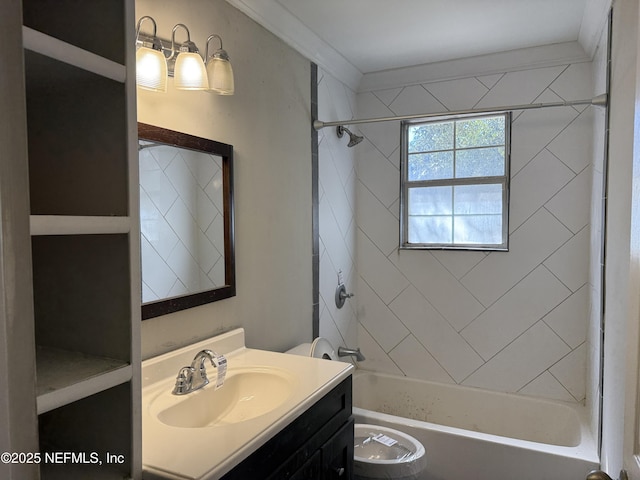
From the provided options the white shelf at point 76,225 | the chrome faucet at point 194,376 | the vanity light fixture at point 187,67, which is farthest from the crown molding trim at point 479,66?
the white shelf at point 76,225

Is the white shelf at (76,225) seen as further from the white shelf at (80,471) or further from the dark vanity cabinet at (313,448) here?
the dark vanity cabinet at (313,448)

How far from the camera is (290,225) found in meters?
2.28

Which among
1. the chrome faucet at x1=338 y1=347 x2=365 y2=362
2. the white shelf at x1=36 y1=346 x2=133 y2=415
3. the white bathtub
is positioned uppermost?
the white shelf at x1=36 y1=346 x2=133 y2=415

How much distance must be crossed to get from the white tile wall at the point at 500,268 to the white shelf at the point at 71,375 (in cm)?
236

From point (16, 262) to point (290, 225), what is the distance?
5.43ft

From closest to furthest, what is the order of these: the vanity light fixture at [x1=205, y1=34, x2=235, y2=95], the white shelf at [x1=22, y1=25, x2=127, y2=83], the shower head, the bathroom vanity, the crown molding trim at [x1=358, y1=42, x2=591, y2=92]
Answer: the white shelf at [x1=22, y1=25, x2=127, y2=83] < the bathroom vanity < the vanity light fixture at [x1=205, y1=34, x2=235, y2=95] < the crown molding trim at [x1=358, y1=42, x2=591, y2=92] < the shower head

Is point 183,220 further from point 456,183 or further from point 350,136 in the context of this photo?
point 456,183

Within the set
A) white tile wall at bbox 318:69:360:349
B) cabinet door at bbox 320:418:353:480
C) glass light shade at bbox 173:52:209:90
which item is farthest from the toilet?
glass light shade at bbox 173:52:209:90

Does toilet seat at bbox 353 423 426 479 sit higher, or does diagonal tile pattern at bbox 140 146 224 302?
diagonal tile pattern at bbox 140 146 224 302

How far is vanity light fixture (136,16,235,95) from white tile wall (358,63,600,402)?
163cm

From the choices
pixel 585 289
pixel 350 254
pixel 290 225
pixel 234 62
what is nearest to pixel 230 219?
pixel 290 225

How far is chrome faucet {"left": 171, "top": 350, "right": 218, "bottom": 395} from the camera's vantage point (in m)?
1.40

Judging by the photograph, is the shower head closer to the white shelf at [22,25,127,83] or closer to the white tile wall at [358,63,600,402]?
the white tile wall at [358,63,600,402]

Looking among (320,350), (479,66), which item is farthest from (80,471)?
(479,66)
